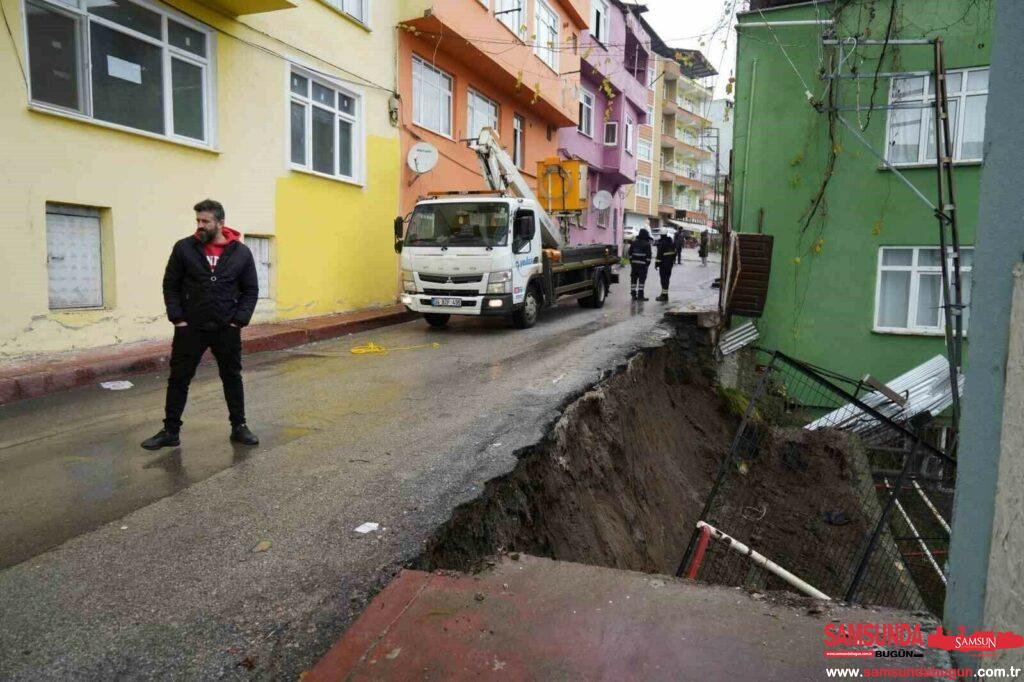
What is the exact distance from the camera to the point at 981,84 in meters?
11.2

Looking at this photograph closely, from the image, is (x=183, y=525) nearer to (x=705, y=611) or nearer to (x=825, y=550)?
(x=705, y=611)

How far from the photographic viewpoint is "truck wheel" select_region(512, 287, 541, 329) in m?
12.6

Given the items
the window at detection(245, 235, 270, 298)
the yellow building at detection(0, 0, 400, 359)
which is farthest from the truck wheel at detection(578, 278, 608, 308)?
the window at detection(245, 235, 270, 298)

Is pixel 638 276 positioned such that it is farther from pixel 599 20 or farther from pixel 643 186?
pixel 643 186

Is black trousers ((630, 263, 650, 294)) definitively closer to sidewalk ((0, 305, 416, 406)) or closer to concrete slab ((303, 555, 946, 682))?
sidewalk ((0, 305, 416, 406))

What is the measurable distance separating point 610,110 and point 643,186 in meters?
20.4

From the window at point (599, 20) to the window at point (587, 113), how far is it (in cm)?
204

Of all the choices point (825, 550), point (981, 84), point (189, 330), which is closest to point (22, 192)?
point (189, 330)

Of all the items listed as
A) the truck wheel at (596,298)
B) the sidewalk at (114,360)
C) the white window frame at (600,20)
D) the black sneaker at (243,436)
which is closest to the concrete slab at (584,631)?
the black sneaker at (243,436)

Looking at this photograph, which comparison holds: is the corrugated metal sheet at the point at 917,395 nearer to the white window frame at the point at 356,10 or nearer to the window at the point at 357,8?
the white window frame at the point at 356,10

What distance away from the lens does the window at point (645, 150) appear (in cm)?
4593

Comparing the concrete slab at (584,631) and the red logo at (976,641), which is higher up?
the red logo at (976,641)

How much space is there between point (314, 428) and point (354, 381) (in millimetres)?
2056

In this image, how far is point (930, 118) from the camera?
11.5 metres
